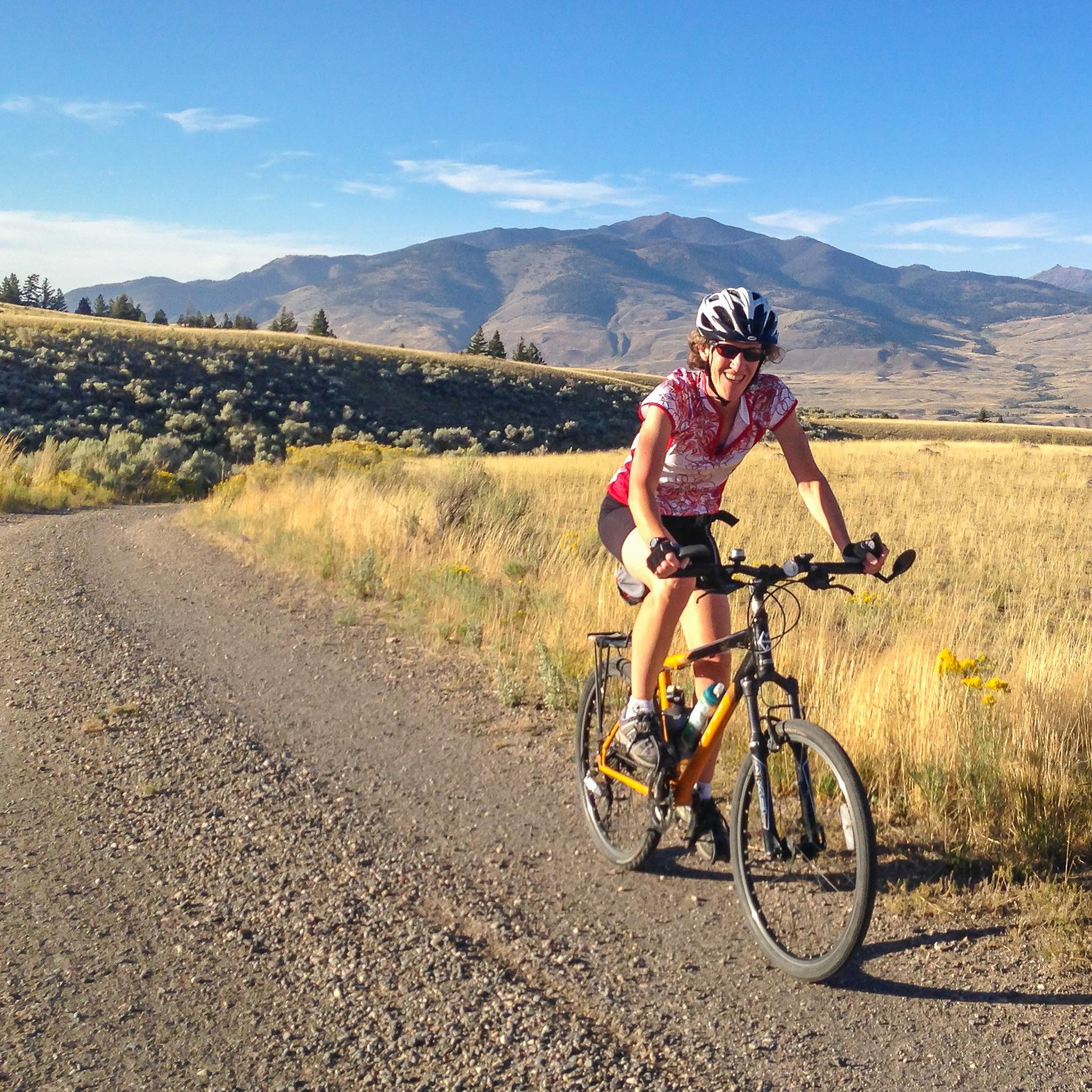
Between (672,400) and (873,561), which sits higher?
(672,400)

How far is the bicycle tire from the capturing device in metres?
3.95

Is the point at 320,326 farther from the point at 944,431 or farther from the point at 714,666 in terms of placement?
the point at 714,666

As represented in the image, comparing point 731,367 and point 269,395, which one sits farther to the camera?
point 269,395

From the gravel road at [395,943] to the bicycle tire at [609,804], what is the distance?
9 cm

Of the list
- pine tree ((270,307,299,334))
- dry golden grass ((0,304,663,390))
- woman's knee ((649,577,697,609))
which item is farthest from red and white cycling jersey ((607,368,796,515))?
pine tree ((270,307,299,334))

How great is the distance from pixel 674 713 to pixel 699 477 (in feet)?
2.92

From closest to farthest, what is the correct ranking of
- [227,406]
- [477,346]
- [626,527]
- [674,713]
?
[674,713] → [626,527] → [227,406] → [477,346]

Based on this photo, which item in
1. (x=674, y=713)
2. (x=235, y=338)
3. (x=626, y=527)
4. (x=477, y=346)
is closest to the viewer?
(x=674, y=713)

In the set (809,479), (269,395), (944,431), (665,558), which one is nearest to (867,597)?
(809,479)

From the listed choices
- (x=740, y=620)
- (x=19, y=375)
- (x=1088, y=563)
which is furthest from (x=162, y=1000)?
(x=19, y=375)

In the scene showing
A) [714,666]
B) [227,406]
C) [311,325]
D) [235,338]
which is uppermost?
[311,325]

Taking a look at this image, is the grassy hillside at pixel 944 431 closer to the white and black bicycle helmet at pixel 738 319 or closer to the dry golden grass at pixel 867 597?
the dry golden grass at pixel 867 597

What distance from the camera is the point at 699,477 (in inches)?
149

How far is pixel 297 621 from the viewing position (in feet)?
26.3
